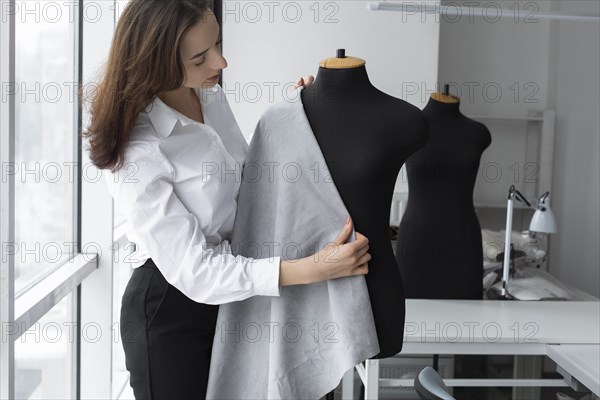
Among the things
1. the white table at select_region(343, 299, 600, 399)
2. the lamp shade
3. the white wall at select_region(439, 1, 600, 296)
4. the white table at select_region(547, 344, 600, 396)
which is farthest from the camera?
the white wall at select_region(439, 1, 600, 296)

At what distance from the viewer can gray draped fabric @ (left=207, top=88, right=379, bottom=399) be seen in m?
1.65

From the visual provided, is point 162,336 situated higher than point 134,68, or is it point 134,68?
point 134,68

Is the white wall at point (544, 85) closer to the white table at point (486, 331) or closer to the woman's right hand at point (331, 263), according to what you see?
the white table at point (486, 331)

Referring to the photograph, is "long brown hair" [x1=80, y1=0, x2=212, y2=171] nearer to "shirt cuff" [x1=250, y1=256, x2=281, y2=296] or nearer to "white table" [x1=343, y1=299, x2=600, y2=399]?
"shirt cuff" [x1=250, y1=256, x2=281, y2=296]

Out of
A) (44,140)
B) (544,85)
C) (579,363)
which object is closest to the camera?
(579,363)

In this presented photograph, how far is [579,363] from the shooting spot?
222 cm

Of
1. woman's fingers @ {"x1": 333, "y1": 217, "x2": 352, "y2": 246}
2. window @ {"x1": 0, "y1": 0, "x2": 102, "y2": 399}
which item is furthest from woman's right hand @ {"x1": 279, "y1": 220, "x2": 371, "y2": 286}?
window @ {"x1": 0, "y1": 0, "x2": 102, "y2": 399}

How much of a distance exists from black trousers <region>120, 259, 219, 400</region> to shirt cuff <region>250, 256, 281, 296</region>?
0.65 ft

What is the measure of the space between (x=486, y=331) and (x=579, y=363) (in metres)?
0.36

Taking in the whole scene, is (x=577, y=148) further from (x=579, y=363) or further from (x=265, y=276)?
(x=265, y=276)

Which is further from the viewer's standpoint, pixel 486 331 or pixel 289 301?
pixel 486 331

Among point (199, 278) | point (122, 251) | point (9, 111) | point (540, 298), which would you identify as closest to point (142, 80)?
point (9, 111)

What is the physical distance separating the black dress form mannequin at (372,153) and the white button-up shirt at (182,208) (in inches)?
10.0

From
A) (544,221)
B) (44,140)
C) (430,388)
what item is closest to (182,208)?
(430,388)
